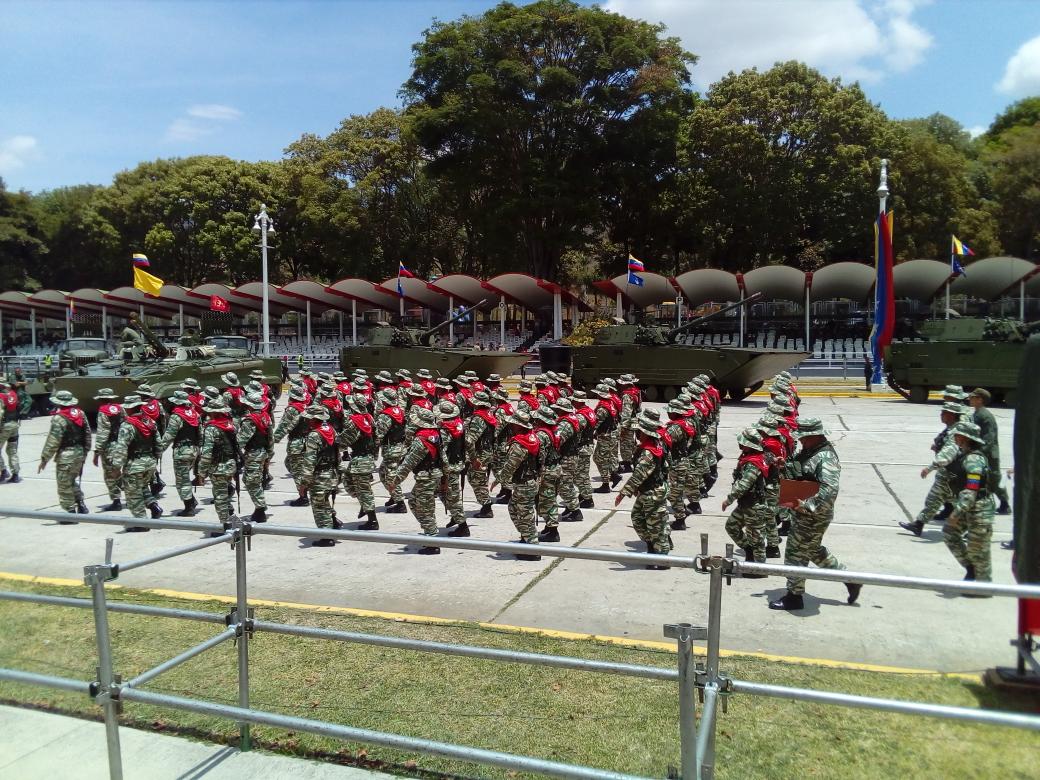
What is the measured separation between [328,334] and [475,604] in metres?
40.4

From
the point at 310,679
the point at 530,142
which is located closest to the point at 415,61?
the point at 530,142

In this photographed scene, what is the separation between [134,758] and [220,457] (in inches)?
232

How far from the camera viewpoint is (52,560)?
28.2 ft

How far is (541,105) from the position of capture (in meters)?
38.1

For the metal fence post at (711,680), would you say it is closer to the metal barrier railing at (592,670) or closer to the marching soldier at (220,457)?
the metal barrier railing at (592,670)

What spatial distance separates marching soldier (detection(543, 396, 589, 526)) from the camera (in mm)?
9992

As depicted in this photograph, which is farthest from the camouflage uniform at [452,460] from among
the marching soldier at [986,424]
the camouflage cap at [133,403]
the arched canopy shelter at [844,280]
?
the arched canopy shelter at [844,280]

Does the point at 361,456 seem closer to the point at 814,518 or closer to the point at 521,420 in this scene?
the point at 521,420

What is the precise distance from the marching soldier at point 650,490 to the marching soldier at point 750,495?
0.72 m

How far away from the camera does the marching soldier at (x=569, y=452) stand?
999cm

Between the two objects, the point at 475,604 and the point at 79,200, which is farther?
the point at 79,200

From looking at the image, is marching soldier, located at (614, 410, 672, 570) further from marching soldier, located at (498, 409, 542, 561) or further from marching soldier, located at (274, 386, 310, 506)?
marching soldier, located at (274, 386, 310, 506)

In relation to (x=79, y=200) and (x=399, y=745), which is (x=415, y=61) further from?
(x=399, y=745)

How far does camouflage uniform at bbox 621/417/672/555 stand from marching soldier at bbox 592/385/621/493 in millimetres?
3898
